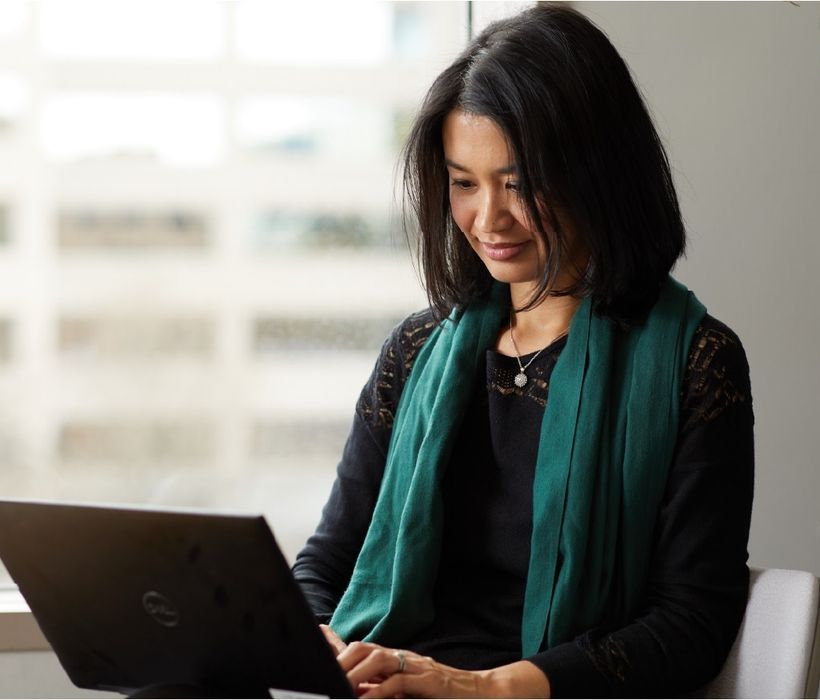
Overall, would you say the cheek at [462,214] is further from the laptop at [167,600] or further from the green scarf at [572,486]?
the laptop at [167,600]

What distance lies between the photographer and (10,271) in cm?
217

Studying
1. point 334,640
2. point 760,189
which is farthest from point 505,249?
point 760,189

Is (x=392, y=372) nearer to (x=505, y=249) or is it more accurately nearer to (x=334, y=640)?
(x=505, y=249)

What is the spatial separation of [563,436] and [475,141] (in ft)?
1.27

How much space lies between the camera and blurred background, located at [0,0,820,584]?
6.77 feet

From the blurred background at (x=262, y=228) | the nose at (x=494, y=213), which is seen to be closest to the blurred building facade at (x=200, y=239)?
the blurred background at (x=262, y=228)

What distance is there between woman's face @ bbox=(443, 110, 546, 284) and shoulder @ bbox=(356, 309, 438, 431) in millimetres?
207

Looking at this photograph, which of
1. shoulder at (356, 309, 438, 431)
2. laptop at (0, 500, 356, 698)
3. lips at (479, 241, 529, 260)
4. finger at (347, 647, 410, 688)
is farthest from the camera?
shoulder at (356, 309, 438, 431)

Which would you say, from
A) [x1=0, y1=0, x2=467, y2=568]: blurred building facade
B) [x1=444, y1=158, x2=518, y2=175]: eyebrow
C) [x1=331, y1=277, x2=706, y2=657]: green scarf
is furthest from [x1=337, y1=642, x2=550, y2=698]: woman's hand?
[x1=0, y1=0, x2=467, y2=568]: blurred building facade

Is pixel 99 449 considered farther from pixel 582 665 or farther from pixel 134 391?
pixel 582 665

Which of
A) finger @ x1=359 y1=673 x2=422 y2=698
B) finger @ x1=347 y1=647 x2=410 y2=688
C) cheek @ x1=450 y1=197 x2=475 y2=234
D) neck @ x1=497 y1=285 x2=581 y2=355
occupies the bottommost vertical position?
finger @ x1=359 y1=673 x2=422 y2=698

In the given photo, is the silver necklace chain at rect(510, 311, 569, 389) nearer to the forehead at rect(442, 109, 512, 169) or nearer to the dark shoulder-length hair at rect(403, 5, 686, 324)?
the dark shoulder-length hair at rect(403, 5, 686, 324)

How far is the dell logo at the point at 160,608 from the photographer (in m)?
1.12

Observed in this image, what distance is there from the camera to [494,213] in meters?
1.48
